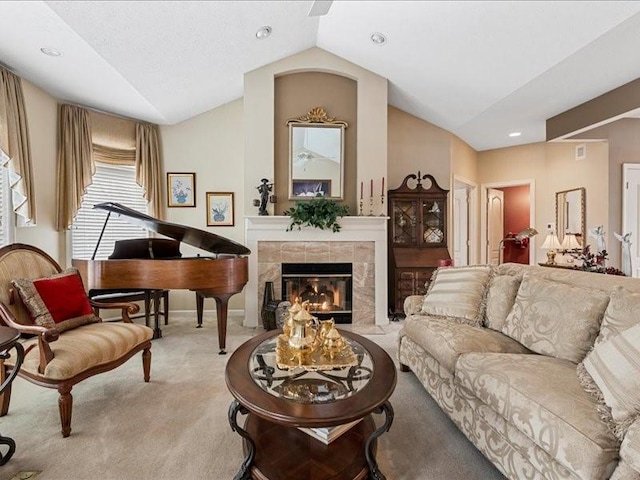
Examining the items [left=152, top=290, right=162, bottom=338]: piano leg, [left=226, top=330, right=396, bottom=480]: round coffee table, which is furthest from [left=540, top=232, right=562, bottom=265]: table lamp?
[left=152, top=290, right=162, bottom=338]: piano leg

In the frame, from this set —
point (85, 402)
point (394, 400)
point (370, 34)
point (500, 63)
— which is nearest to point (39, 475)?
point (85, 402)

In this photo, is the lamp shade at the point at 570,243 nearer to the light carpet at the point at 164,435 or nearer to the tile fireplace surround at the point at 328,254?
the tile fireplace surround at the point at 328,254

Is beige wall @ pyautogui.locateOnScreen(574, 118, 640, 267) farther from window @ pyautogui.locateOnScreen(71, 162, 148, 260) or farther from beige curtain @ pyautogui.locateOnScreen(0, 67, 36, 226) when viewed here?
beige curtain @ pyautogui.locateOnScreen(0, 67, 36, 226)

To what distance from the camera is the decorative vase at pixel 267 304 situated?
12.7ft

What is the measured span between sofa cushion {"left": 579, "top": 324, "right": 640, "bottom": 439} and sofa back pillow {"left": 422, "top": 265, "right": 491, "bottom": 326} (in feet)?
2.96

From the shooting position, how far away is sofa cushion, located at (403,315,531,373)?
74.7 inches

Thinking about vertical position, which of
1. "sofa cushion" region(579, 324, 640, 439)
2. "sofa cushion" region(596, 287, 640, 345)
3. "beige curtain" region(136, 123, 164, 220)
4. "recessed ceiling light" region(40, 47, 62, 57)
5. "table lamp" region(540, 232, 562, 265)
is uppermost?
"recessed ceiling light" region(40, 47, 62, 57)

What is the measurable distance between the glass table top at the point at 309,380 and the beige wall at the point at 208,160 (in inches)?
127

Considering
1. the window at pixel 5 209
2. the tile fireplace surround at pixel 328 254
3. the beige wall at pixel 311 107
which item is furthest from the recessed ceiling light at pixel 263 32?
the window at pixel 5 209

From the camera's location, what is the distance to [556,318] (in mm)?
1805

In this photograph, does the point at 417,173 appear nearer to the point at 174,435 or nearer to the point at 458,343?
the point at 458,343

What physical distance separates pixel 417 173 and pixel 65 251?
4.86m

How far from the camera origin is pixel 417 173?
4992 mm

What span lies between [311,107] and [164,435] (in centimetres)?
391
